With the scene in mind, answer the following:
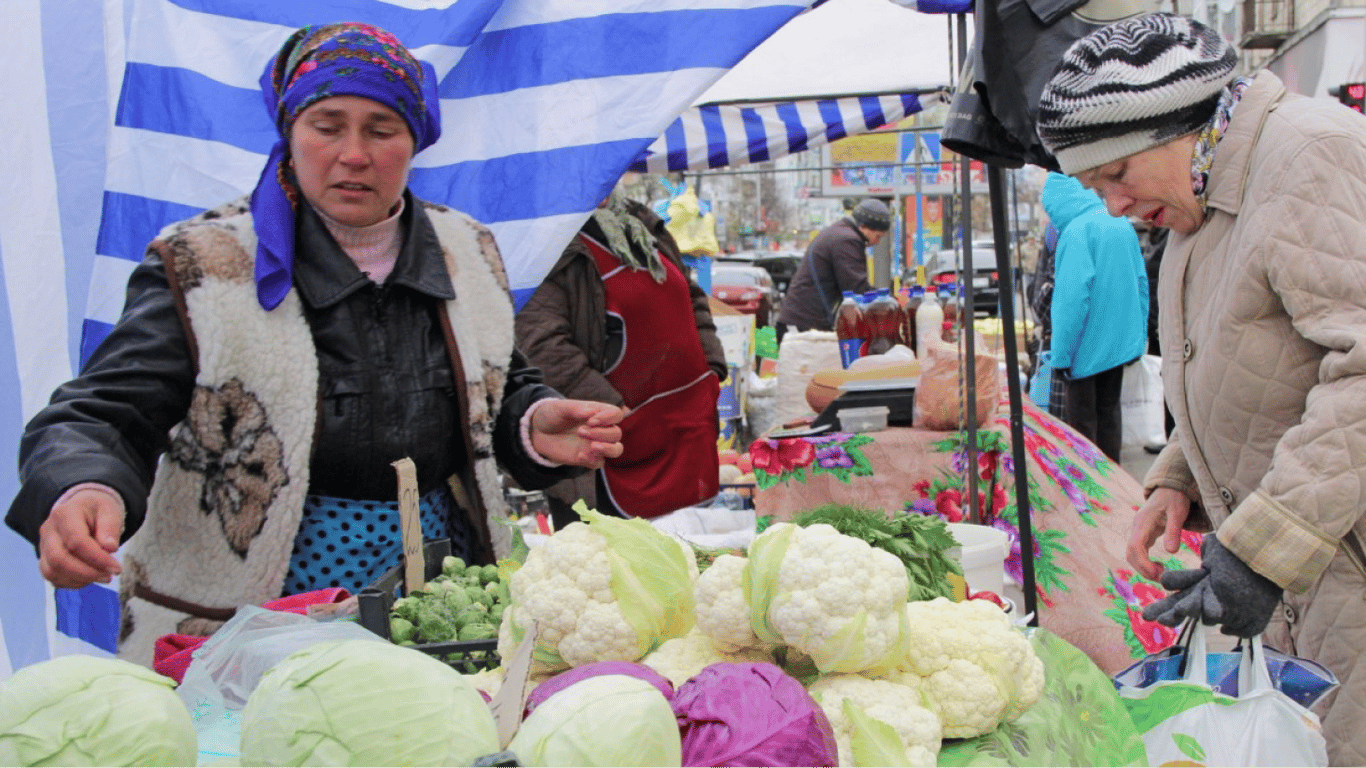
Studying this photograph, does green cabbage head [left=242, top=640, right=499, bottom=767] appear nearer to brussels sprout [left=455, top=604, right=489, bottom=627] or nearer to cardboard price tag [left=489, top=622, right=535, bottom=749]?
cardboard price tag [left=489, top=622, right=535, bottom=749]

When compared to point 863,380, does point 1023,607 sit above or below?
below

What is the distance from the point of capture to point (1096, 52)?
208 cm

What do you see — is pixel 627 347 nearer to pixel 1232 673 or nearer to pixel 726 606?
pixel 1232 673

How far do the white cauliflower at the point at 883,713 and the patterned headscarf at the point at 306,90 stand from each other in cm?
143

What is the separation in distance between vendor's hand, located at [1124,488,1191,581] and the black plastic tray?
5.11ft

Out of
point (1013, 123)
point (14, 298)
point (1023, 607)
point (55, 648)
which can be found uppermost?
point (1013, 123)

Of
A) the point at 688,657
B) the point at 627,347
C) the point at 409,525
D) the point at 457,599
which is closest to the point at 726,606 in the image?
the point at 688,657

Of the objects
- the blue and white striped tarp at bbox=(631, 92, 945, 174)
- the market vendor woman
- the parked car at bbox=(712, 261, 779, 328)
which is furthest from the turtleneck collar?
the parked car at bbox=(712, 261, 779, 328)

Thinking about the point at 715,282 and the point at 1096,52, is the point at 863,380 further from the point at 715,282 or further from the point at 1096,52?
the point at 715,282

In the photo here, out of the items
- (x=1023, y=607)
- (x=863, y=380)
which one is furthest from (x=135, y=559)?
(x=863, y=380)

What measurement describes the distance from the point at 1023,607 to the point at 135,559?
271 cm

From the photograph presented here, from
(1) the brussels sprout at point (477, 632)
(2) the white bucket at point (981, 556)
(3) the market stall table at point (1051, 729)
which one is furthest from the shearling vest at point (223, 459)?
(2) the white bucket at point (981, 556)

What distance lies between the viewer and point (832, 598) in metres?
1.28

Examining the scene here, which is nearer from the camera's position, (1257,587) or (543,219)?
(1257,587)
